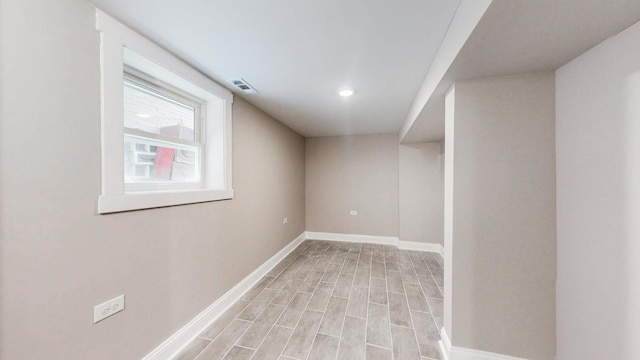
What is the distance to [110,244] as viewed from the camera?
4.20ft

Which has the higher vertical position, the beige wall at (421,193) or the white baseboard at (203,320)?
the beige wall at (421,193)

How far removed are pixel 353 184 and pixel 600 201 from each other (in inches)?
139

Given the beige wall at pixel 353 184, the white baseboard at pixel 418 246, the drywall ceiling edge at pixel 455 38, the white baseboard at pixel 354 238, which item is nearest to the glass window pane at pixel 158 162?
the drywall ceiling edge at pixel 455 38

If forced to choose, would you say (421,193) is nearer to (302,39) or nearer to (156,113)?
(302,39)

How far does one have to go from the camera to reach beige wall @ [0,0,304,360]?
0.94 metres

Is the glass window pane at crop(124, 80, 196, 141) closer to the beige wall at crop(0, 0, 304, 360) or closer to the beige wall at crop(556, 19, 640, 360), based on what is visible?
the beige wall at crop(0, 0, 304, 360)

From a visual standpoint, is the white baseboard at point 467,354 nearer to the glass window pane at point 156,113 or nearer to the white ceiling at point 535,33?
the white ceiling at point 535,33

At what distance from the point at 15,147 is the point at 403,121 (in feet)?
12.1

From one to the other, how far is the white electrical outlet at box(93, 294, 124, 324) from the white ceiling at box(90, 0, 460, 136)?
1616 millimetres

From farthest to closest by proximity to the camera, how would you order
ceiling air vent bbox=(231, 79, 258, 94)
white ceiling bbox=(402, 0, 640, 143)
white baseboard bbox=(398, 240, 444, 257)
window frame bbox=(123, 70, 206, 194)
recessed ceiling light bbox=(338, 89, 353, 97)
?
white baseboard bbox=(398, 240, 444, 257)
recessed ceiling light bbox=(338, 89, 353, 97)
ceiling air vent bbox=(231, 79, 258, 94)
window frame bbox=(123, 70, 206, 194)
white ceiling bbox=(402, 0, 640, 143)

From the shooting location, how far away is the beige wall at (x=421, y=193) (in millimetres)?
3969

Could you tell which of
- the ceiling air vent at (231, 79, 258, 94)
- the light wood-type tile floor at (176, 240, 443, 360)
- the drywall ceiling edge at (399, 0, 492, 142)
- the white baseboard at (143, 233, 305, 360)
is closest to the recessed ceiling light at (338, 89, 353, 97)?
the drywall ceiling edge at (399, 0, 492, 142)

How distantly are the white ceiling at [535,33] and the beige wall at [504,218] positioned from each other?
166mm

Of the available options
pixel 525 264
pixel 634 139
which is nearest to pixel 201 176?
pixel 525 264
